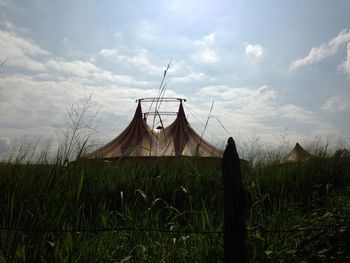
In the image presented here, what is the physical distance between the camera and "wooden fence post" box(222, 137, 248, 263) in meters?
2.04

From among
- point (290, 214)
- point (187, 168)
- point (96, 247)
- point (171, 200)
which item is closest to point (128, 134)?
point (187, 168)

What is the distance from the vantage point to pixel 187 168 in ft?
19.0

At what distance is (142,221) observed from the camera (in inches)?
148

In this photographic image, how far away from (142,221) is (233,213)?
6.07 feet

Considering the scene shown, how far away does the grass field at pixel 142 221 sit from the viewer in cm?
271

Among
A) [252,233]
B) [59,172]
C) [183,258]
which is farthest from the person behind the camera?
[59,172]

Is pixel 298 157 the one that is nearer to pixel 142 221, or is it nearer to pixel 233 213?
pixel 142 221

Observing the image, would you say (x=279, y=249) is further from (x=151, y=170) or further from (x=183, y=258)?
(x=151, y=170)

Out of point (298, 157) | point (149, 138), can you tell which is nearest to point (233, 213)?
point (298, 157)

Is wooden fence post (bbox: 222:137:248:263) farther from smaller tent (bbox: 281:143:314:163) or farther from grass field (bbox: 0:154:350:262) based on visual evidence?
smaller tent (bbox: 281:143:314:163)

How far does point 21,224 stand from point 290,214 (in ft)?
8.81

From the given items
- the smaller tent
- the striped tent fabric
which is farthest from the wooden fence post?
the striped tent fabric

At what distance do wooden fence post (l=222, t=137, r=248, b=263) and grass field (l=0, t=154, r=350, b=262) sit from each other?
0.18m

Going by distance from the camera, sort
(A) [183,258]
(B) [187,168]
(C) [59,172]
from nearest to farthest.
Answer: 1. (A) [183,258]
2. (C) [59,172]
3. (B) [187,168]
